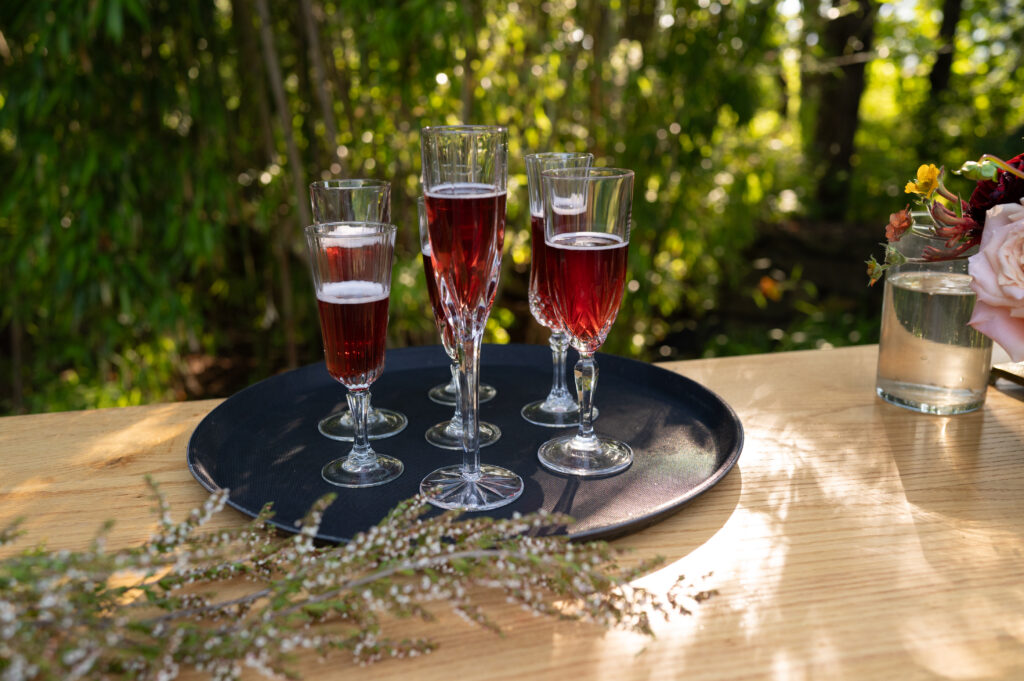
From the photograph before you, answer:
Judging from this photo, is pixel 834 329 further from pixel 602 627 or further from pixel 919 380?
pixel 602 627

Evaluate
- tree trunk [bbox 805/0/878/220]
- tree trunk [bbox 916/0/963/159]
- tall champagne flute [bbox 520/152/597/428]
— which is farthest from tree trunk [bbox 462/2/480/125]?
tree trunk [bbox 916/0/963/159]

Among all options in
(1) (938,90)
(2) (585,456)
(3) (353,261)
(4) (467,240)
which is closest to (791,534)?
(2) (585,456)

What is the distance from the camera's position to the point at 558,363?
1504 millimetres

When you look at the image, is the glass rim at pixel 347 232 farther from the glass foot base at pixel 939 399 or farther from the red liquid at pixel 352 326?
the glass foot base at pixel 939 399

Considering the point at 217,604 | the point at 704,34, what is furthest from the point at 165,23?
the point at 217,604

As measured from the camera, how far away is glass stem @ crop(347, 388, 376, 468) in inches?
45.9

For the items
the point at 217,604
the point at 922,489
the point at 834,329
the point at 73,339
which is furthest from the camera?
the point at 834,329

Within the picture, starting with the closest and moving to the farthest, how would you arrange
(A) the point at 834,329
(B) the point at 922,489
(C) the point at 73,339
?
(B) the point at 922,489 → (C) the point at 73,339 → (A) the point at 834,329

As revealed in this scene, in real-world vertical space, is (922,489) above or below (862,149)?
below

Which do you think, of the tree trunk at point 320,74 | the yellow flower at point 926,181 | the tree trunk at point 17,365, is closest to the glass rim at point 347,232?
the yellow flower at point 926,181

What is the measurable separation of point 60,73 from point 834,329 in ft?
11.2

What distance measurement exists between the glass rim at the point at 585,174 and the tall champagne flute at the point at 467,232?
0.33 ft

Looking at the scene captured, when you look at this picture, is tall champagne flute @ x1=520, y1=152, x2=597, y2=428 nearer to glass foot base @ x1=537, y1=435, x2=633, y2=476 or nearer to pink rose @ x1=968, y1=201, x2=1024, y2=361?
glass foot base @ x1=537, y1=435, x2=633, y2=476

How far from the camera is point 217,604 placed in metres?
0.79
